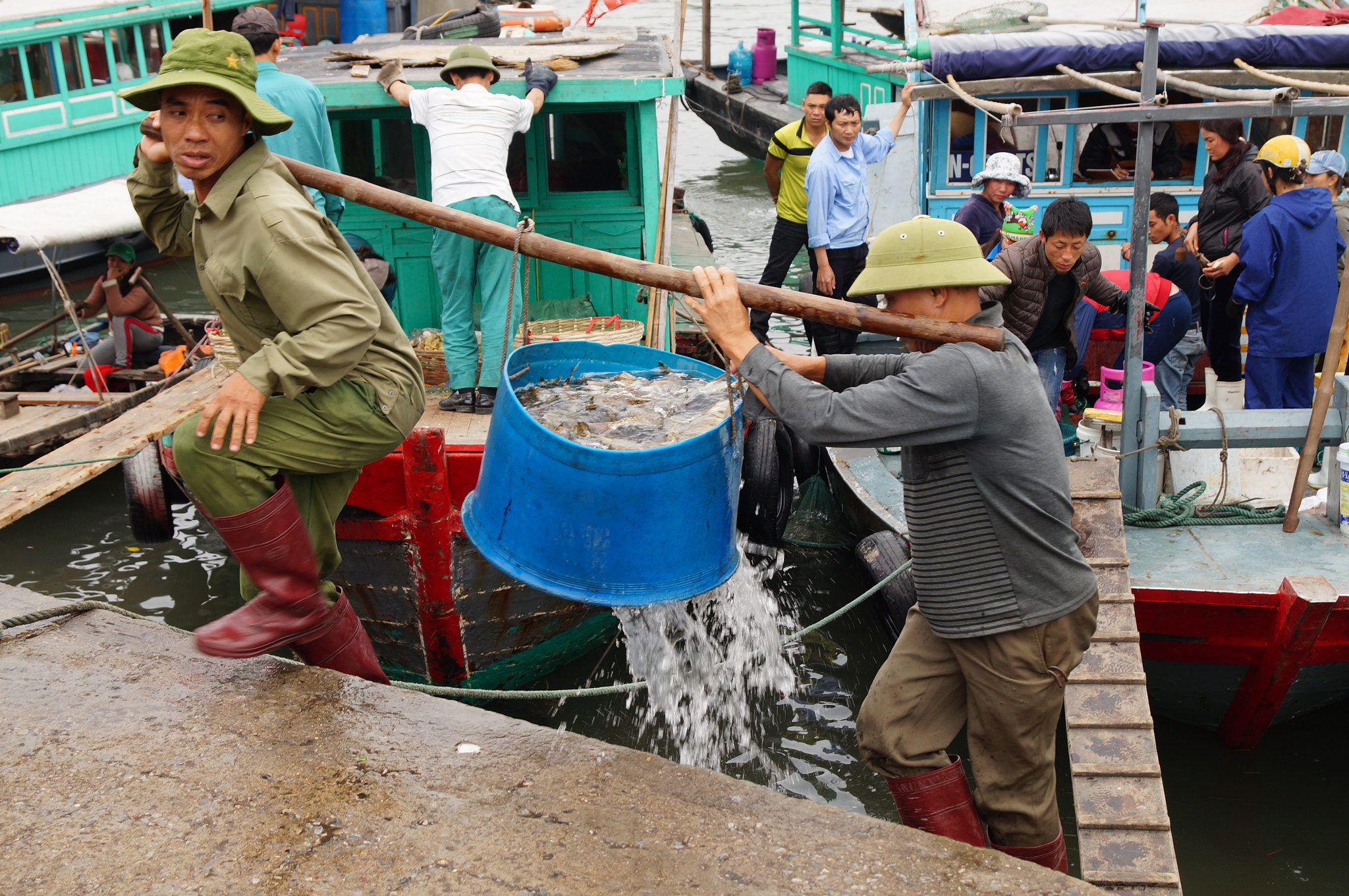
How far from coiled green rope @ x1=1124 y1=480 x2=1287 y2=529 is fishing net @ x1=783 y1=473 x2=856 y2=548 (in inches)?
97.8

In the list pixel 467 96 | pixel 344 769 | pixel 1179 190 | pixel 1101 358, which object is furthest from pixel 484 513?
pixel 1179 190

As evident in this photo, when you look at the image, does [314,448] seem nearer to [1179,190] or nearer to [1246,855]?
[1246,855]

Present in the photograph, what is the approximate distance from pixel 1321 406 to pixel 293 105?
5.37 metres

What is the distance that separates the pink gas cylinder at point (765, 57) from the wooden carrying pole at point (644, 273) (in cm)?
2387

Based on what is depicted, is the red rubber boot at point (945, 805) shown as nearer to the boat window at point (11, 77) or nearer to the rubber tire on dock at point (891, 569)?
the rubber tire on dock at point (891, 569)

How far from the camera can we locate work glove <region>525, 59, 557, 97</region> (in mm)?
6574

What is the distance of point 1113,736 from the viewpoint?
13.2 feet

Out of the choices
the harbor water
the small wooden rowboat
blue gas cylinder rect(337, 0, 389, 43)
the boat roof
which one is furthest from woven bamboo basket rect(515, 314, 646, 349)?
blue gas cylinder rect(337, 0, 389, 43)

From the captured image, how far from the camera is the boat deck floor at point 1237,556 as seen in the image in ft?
16.5

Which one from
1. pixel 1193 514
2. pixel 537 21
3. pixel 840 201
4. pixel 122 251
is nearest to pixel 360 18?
pixel 537 21

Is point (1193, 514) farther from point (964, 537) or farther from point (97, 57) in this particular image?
point (97, 57)

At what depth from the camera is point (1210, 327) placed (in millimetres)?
7309

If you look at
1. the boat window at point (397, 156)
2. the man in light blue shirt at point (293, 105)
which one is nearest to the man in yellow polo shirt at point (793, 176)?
the boat window at point (397, 156)

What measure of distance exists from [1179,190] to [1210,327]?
2.04m
